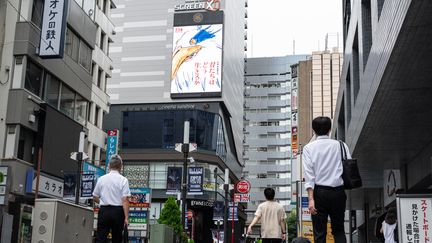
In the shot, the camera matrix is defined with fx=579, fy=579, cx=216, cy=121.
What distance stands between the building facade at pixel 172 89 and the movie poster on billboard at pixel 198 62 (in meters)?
0.12

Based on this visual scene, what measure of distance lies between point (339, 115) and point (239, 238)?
52.3 meters

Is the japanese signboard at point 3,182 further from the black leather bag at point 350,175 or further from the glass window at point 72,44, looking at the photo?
the glass window at point 72,44

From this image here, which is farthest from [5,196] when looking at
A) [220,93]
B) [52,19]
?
[220,93]

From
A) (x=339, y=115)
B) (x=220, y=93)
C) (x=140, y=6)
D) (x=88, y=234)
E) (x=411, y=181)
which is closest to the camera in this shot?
(x=88, y=234)

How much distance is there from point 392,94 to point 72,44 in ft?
79.0

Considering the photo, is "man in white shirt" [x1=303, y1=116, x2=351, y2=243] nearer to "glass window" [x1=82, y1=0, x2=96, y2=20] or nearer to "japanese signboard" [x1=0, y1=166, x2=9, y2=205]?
"japanese signboard" [x1=0, y1=166, x2=9, y2=205]

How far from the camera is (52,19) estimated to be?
26.8 meters

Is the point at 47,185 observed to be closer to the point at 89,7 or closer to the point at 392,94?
the point at 89,7

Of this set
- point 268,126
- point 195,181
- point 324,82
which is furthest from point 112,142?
point 268,126

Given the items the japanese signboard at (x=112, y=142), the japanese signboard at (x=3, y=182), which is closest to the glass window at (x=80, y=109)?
the japanese signboard at (x=112, y=142)

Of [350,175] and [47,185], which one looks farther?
[47,185]

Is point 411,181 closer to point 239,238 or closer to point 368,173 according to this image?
point 368,173

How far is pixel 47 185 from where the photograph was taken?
28547 millimetres

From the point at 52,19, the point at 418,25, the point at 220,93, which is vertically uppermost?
the point at 220,93
